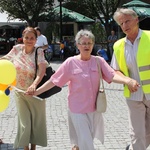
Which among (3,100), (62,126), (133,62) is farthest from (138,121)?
(62,126)

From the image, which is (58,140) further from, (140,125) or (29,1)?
(29,1)

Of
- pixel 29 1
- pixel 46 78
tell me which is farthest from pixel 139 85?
pixel 29 1

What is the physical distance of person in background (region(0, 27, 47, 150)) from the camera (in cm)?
486

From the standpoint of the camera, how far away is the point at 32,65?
4887 mm

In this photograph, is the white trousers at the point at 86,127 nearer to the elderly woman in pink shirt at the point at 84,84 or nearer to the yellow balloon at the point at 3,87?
the elderly woman in pink shirt at the point at 84,84

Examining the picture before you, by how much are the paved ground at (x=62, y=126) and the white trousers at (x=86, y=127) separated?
117cm

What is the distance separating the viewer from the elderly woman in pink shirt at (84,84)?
4.18 meters

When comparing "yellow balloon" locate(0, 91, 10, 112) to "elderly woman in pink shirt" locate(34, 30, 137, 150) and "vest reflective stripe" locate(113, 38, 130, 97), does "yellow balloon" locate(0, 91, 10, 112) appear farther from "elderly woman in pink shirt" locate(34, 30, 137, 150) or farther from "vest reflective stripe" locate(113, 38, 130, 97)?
"vest reflective stripe" locate(113, 38, 130, 97)

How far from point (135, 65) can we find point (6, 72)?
154 centimetres

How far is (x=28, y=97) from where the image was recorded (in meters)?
4.91

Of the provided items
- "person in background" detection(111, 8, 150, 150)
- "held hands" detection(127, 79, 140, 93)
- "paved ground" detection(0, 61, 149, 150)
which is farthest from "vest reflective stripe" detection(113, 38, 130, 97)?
"paved ground" detection(0, 61, 149, 150)

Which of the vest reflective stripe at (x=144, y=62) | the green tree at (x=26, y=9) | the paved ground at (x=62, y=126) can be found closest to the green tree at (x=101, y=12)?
the green tree at (x=26, y=9)

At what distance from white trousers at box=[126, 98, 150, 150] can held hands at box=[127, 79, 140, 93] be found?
0.32 metres

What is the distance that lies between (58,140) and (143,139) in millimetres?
1915
